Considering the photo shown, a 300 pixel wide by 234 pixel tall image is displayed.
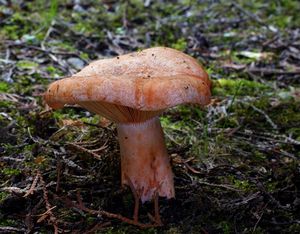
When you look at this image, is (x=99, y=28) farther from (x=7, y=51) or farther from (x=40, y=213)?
(x=40, y=213)

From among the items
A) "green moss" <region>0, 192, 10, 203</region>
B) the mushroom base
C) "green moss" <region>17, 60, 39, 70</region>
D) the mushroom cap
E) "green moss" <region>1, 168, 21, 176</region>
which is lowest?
"green moss" <region>17, 60, 39, 70</region>

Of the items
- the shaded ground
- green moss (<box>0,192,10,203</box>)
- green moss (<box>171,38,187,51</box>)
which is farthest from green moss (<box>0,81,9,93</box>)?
green moss (<box>171,38,187,51</box>)

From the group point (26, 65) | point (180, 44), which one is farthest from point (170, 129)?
point (180, 44)

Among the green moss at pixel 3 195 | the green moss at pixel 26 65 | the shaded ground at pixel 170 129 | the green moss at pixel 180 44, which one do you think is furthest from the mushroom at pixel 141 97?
the green moss at pixel 180 44

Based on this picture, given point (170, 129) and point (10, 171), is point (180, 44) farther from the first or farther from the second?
point (10, 171)

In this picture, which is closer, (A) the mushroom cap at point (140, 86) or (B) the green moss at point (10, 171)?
(A) the mushroom cap at point (140, 86)

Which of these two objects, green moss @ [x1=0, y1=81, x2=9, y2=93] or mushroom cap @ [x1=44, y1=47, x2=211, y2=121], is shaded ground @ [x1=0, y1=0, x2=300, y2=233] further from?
mushroom cap @ [x1=44, y1=47, x2=211, y2=121]

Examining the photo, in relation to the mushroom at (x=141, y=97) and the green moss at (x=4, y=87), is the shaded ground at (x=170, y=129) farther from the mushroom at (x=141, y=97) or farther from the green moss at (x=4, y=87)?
the mushroom at (x=141, y=97)
